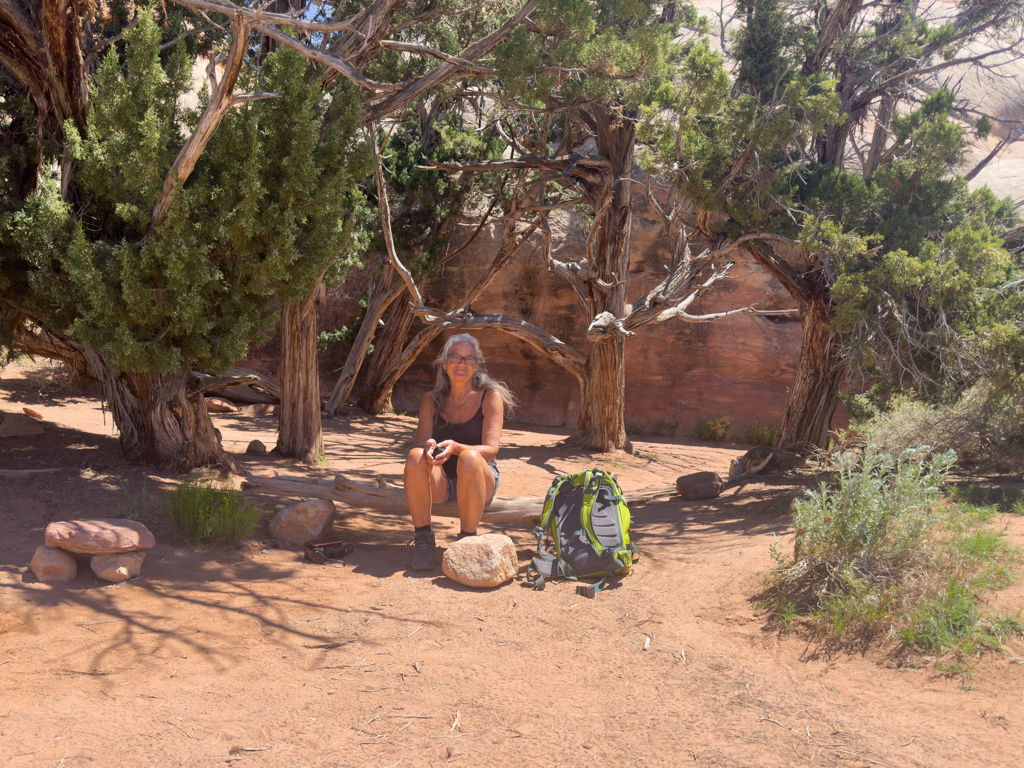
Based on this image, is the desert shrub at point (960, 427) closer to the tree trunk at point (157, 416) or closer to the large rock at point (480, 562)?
the large rock at point (480, 562)

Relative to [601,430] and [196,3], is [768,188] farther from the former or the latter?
[196,3]

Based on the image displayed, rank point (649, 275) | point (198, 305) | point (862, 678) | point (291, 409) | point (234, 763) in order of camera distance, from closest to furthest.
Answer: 1. point (234, 763)
2. point (862, 678)
3. point (198, 305)
4. point (291, 409)
5. point (649, 275)

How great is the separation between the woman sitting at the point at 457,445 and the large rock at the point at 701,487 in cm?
275

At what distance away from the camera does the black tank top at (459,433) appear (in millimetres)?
4660

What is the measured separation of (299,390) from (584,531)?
4.40 meters

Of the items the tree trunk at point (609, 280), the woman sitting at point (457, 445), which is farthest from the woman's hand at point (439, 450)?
the tree trunk at point (609, 280)

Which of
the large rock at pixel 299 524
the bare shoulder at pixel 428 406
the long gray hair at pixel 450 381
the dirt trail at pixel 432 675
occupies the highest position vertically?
the long gray hair at pixel 450 381

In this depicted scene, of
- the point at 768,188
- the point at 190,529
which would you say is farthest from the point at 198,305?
the point at 768,188

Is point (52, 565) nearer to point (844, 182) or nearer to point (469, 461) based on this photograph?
point (469, 461)

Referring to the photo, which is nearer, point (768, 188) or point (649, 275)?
point (768, 188)

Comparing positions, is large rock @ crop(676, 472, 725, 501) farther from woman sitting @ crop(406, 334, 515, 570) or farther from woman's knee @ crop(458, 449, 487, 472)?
woman's knee @ crop(458, 449, 487, 472)

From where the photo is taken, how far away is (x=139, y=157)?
15.5 feet

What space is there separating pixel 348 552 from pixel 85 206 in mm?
3055

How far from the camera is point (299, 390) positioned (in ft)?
25.4
